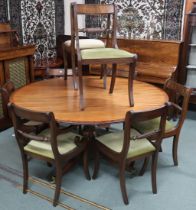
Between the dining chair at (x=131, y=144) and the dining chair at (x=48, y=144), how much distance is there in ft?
0.79

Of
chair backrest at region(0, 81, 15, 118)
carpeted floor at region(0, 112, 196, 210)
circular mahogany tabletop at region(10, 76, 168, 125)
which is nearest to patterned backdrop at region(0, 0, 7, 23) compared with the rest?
circular mahogany tabletop at region(10, 76, 168, 125)

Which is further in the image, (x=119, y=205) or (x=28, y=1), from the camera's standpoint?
(x=28, y=1)

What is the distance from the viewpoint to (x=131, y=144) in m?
2.36

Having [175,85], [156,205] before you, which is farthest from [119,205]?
[175,85]

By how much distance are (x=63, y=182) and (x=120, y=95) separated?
982 millimetres

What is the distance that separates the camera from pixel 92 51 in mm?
A: 2514

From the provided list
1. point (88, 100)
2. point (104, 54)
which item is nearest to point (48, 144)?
point (88, 100)

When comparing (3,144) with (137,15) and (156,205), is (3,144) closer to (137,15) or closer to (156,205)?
(156,205)

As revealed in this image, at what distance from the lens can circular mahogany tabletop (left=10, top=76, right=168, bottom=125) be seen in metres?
2.28

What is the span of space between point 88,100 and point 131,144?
591mm

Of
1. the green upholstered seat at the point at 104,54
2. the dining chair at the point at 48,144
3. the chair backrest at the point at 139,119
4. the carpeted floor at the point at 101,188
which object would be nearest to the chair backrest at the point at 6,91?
the dining chair at the point at 48,144

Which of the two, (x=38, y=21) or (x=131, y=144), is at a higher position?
(x=38, y=21)

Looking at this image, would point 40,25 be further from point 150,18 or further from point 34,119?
point 34,119

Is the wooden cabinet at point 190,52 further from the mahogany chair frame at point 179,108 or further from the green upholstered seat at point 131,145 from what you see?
the green upholstered seat at point 131,145
